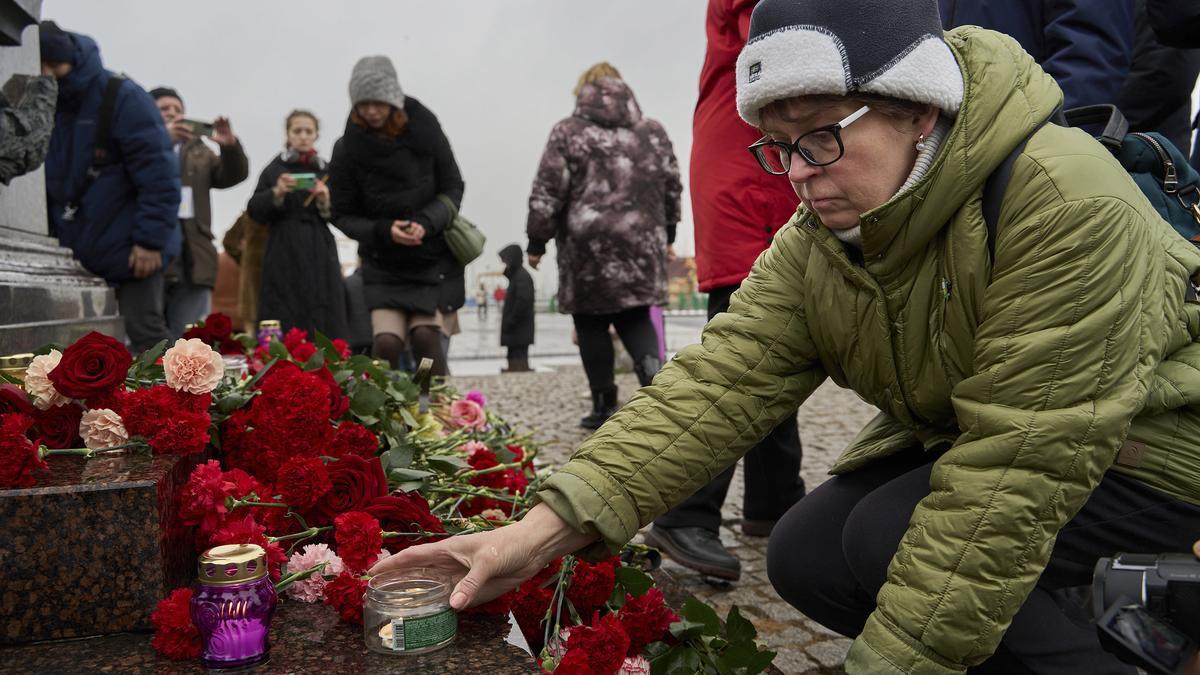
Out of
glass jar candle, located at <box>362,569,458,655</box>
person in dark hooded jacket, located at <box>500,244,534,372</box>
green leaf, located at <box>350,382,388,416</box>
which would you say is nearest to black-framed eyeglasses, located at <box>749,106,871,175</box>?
glass jar candle, located at <box>362,569,458,655</box>

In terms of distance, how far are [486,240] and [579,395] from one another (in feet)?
9.44

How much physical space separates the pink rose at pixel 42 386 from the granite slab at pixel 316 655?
21.6 inches

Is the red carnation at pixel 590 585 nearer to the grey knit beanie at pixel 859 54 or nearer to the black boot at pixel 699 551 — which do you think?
the grey knit beanie at pixel 859 54

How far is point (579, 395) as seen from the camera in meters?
8.42

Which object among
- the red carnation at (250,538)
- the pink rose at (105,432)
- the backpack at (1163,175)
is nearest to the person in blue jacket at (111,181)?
the pink rose at (105,432)

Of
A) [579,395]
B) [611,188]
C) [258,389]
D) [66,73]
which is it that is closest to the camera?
[258,389]

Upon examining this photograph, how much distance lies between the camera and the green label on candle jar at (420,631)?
1664 mm

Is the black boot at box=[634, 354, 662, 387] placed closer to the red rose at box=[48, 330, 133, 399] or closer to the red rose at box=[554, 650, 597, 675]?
the red rose at box=[48, 330, 133, 399]

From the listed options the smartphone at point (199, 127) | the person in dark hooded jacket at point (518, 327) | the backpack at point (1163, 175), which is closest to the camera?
the backpack at point (1163, 175)

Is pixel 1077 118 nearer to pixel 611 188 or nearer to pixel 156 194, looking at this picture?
pixel 611 188

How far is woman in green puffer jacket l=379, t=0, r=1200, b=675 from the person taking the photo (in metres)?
1.41

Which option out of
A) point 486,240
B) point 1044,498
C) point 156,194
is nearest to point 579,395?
point 486,240

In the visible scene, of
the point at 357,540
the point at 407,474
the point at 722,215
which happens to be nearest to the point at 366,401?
the point at 407,474

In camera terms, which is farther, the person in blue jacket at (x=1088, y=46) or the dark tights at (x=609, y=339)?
the dark tights at (x=609, y=339)
